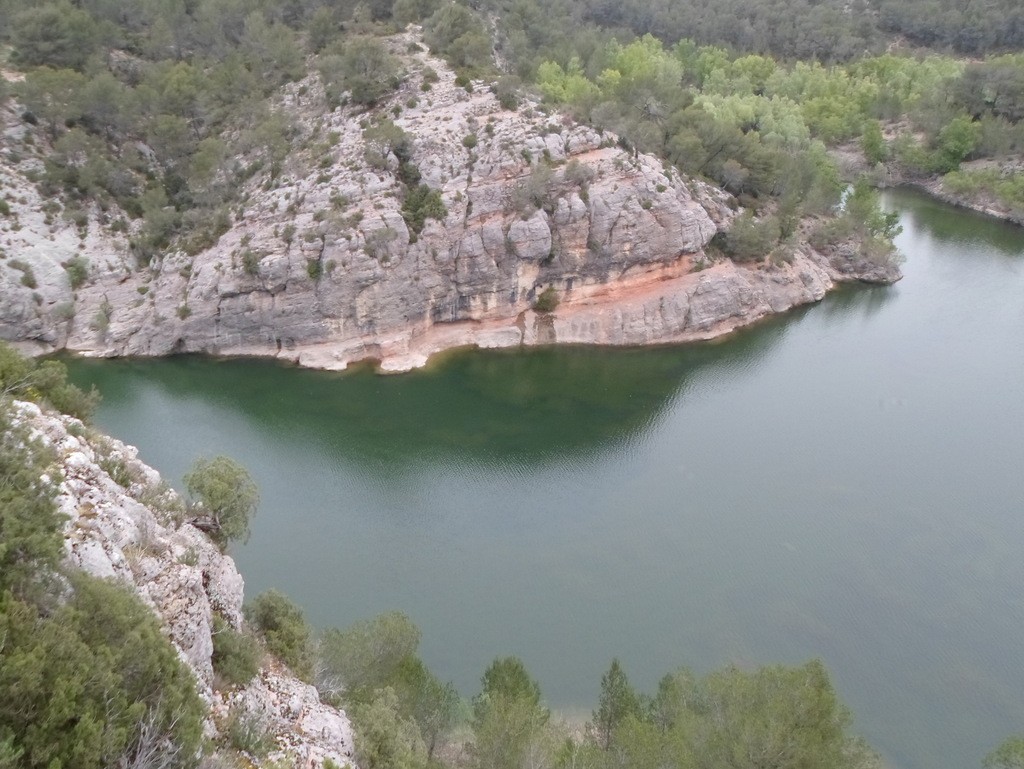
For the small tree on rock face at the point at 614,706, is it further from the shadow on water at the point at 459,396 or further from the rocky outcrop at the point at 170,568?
the shadow on water at the point at 459,396

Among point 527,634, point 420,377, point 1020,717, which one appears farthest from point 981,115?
point 527,634

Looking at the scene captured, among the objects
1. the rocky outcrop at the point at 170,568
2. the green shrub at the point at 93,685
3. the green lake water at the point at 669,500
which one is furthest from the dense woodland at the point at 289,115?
the green shrub at the point at 93,685

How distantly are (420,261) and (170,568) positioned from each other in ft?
119

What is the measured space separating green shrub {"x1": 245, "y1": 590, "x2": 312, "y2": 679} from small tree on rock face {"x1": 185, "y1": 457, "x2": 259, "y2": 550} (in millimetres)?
1744

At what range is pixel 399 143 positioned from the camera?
5066 cm

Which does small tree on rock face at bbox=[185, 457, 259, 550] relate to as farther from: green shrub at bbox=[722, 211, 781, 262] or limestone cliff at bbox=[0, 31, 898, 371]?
green shrub at bbox=[722, 211, 781, 262]

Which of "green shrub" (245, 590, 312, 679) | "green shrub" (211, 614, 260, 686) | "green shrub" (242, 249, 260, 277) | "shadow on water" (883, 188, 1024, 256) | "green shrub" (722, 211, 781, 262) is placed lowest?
"green shrub" (245, 590, 312, 679)

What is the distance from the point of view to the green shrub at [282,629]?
17.2 m

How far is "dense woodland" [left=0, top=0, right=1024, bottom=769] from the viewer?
11148 mm

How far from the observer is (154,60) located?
6334 cm

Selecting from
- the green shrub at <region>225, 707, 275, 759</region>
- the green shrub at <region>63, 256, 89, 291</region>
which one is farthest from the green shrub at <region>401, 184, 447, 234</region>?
the green shrub at <region>225, 707, 275, 759</region>

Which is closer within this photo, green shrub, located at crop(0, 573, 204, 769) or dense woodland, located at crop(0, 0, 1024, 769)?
green shrub, located at crop(0, 573, 204, 769)

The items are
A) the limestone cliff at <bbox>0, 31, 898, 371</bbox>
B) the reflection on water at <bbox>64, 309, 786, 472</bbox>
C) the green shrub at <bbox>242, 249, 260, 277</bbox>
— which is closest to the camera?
the reflection on water at <bbox>64, 309, 786, 472</bbox>

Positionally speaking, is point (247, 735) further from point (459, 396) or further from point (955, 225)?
point (955, 225)
